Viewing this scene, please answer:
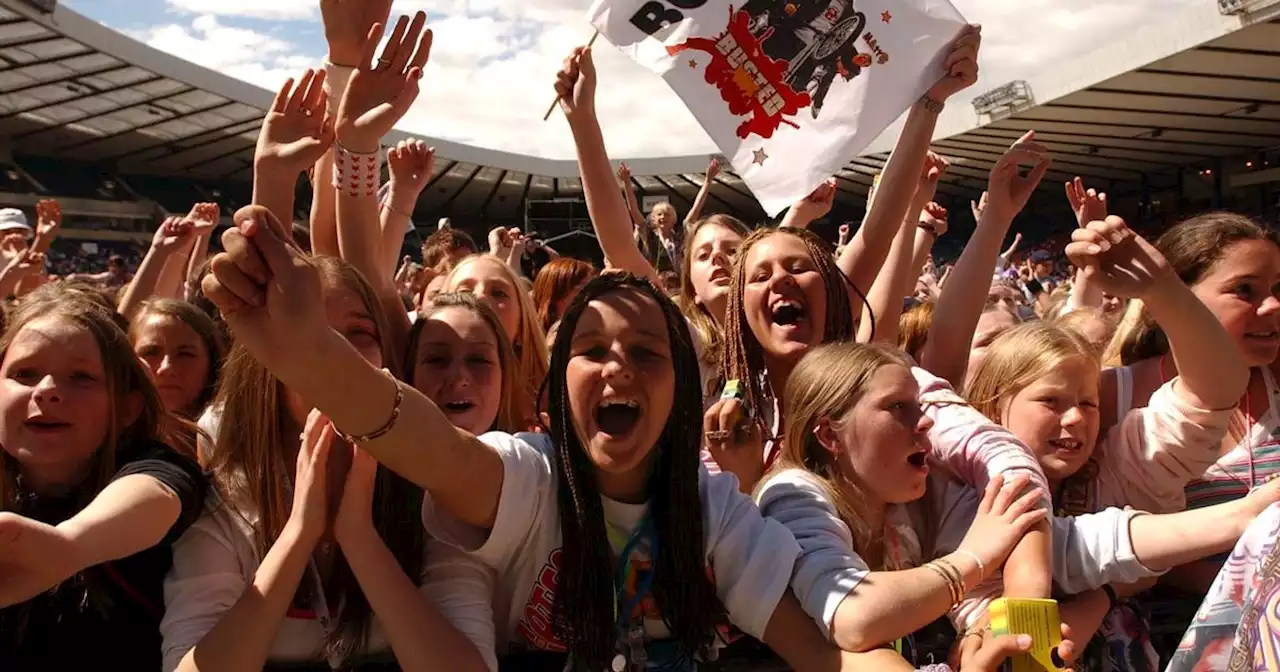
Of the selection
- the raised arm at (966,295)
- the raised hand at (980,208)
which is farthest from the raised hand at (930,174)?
the raised arm at (966,295)

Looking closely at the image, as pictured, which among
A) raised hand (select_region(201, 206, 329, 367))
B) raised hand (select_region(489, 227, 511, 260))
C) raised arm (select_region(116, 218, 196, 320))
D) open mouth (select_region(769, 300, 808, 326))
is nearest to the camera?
raised hand (select_region(201, 206, 329, 367))

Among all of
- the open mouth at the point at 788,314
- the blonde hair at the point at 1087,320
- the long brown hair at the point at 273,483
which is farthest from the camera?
the blonde hair at the point at 1087,320

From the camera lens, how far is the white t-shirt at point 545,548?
1.83 m

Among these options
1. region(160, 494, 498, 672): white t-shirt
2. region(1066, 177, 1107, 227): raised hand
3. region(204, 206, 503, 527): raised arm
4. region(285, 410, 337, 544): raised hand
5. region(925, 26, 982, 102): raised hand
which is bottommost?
region(160, 494, 498, 672): white t-shirt

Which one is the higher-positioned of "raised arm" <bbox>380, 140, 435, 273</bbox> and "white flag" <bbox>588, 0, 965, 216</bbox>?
"white flag" <bbox>588, 0, 965, 216</bbox>

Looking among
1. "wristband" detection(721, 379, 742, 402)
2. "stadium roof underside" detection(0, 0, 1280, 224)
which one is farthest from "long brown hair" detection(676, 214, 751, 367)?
"stadium roof underside" detection(0, 0, 1280, 224)

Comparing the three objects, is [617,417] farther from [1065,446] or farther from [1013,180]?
[1013,180]

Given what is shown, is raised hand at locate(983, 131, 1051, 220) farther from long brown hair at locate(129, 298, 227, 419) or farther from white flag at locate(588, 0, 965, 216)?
long brown hair at locate(129, 298, 227, 419)

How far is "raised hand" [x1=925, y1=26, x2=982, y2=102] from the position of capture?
334 centimetres

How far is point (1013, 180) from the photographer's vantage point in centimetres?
312

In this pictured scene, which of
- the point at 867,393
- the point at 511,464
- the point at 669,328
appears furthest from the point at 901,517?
the point at 511,464

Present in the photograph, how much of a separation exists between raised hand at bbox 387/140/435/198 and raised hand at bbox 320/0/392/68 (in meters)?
0.43

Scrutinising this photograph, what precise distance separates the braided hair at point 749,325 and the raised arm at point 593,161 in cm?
30

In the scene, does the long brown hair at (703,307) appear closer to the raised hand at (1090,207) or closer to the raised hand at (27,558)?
the raised hand at (1090,207)
